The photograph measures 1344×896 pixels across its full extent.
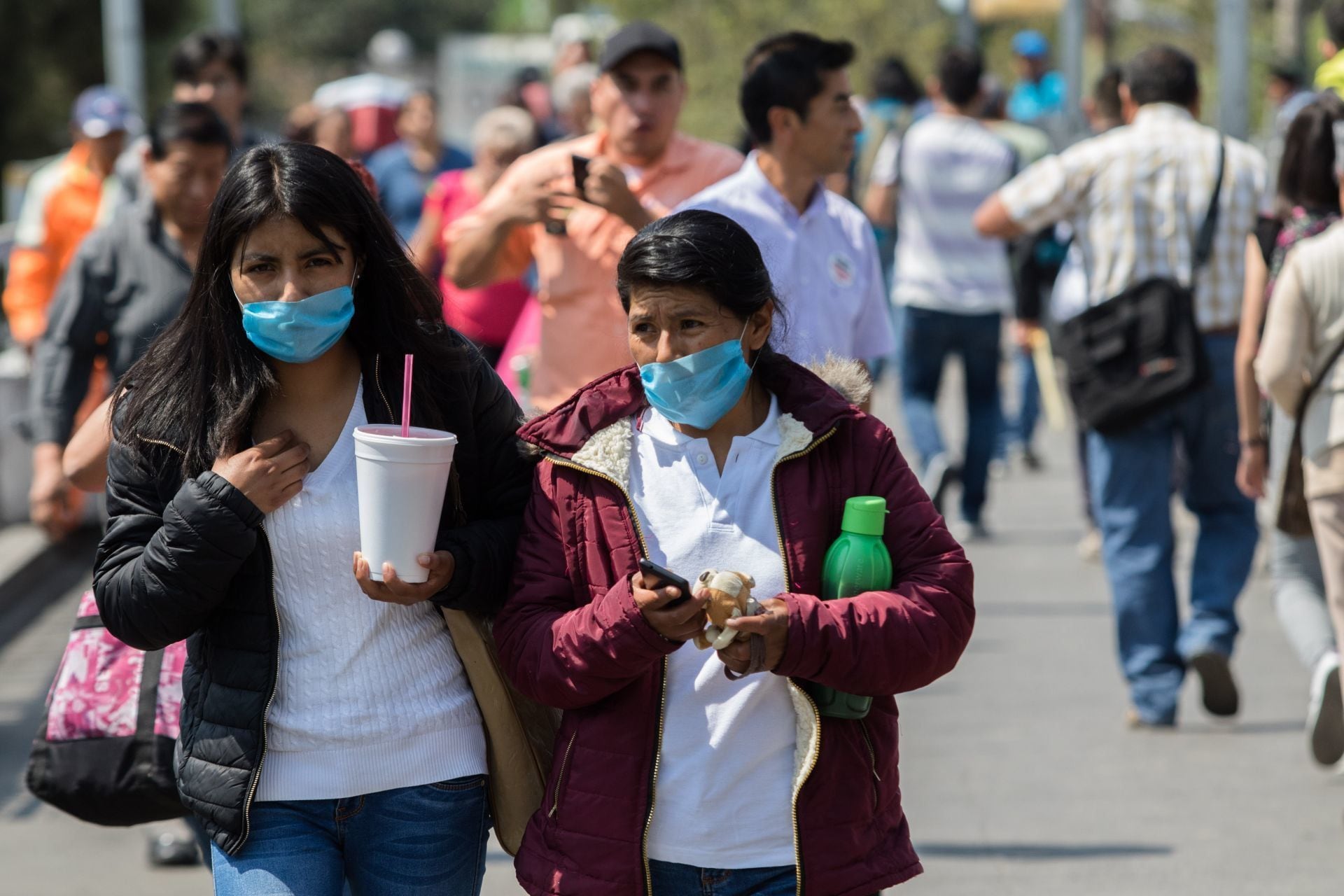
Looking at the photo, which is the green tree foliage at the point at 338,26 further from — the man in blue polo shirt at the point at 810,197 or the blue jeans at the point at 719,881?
the blue jeans at the point at 719,881

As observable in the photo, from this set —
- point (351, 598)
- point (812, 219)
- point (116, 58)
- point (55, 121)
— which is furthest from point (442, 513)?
point (55, 121)

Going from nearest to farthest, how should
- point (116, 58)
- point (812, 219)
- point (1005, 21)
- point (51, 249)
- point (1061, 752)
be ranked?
point (812, 219)
point (1061, 752)
point (51, 249)
point (116, 58)
point (1005, 21)

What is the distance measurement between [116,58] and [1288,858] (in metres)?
10.0

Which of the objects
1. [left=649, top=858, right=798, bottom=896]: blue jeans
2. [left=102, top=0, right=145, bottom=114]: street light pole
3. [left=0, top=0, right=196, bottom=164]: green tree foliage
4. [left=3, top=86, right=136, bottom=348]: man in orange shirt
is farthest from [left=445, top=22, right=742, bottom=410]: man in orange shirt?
[left=0, top=0, right=196, bottom=164]: green tree foliage

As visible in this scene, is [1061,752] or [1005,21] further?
[1005,21]

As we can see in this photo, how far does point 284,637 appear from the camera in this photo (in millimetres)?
3078

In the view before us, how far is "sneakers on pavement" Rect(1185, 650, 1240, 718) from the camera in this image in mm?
6504

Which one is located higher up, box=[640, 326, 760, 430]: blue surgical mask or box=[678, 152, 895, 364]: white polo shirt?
Answer: box=[640, 326, 760, 430]: blue surgical mask

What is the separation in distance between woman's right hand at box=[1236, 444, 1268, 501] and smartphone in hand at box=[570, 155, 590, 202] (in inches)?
97.6

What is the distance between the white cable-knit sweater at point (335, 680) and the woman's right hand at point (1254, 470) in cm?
371

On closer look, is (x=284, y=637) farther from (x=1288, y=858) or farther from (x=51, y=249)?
(x=51, y=249)

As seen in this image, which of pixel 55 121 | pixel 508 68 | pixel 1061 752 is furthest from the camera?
pixel 508 68

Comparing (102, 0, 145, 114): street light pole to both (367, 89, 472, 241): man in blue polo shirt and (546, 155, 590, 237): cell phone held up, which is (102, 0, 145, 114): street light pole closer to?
(367, 89, 472, 241): man in blue polo shirt

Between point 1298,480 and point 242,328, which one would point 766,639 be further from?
point 1298,480
